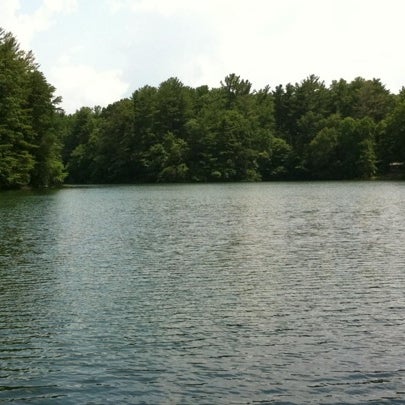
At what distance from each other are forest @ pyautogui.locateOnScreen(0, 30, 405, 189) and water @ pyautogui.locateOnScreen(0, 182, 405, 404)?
103m

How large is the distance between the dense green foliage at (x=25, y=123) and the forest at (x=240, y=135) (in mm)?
27206

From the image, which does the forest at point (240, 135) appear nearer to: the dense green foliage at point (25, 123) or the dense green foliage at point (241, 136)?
the dense green foliage at point (241, 136)

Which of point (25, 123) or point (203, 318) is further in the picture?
point (25, 123)

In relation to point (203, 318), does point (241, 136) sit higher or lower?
higher

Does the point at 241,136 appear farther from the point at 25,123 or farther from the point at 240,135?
the point at 25,123

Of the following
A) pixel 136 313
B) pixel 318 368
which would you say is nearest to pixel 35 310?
pixel 136 313

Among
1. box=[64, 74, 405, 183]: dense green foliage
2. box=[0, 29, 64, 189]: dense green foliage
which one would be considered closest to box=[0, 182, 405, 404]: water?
box=[0, 29, 64, 189]: dense green foliage

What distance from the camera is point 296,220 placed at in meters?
46.3

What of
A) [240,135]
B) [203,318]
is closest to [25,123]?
[240,135]

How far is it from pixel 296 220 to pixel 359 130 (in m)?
104

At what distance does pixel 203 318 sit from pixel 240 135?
138 metres

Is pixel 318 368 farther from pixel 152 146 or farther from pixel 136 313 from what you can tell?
pixel 152 146

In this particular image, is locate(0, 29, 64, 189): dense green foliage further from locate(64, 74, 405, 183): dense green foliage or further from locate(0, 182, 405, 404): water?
locate(0, 182, 405, 404): water

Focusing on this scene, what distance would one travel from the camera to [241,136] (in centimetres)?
15425
